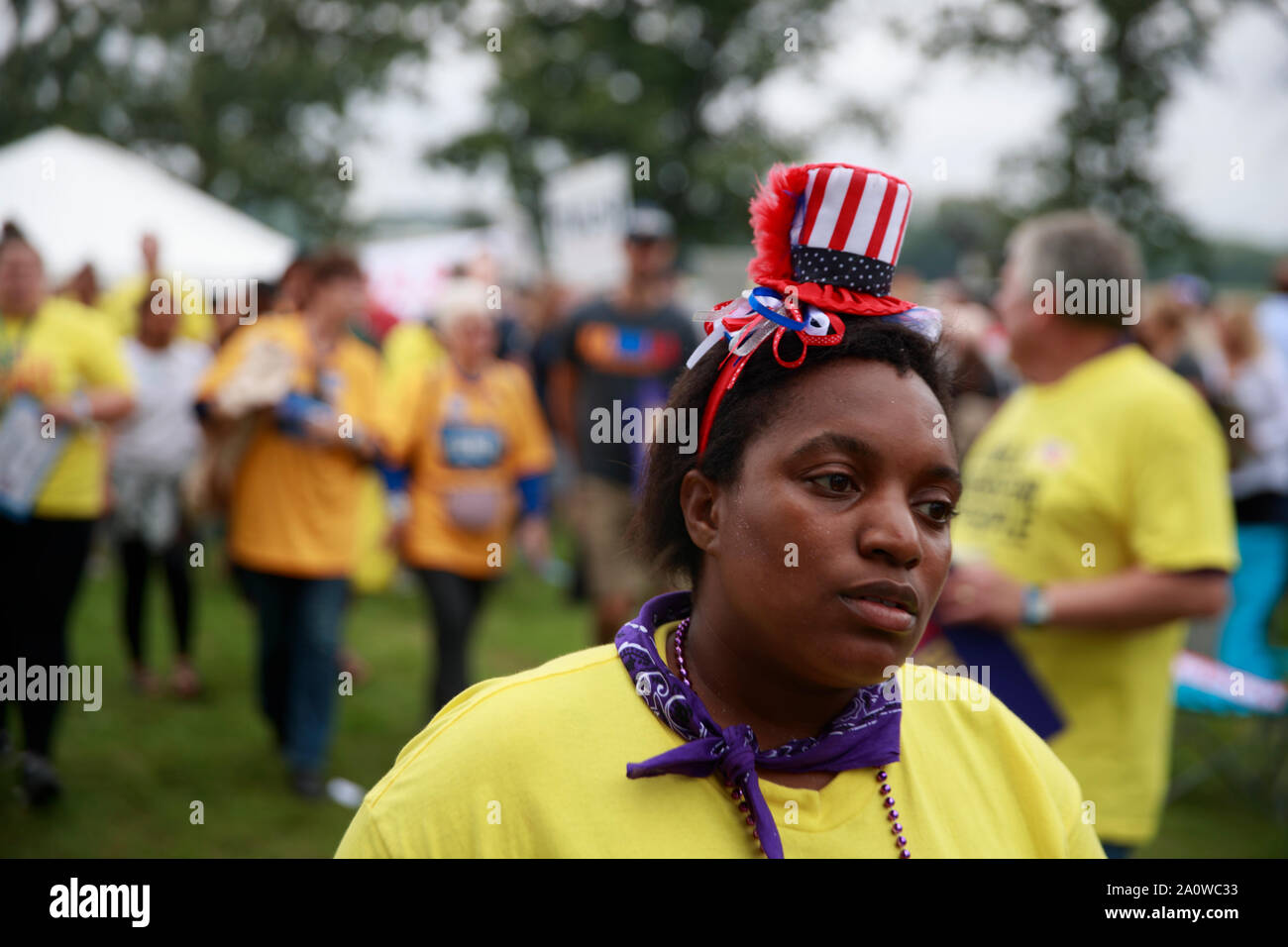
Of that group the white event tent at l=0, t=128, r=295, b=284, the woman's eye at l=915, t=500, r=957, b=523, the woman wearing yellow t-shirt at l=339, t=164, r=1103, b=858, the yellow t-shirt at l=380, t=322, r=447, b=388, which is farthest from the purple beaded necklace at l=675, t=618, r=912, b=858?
the white event tent at l=0, t=128, r=295, b=284

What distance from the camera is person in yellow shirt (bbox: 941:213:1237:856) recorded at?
3.06 meters

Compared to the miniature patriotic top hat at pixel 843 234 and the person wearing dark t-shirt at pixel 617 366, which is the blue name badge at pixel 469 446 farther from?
the miniature patriotic top hat at pixel 843 234

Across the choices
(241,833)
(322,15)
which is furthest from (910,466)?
(322,15)

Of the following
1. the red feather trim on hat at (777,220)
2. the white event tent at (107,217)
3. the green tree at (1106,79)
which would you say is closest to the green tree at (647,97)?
the green tree at (1106,79)

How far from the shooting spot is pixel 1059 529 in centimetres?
320

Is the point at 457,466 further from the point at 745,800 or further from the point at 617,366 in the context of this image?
the point at 745,800

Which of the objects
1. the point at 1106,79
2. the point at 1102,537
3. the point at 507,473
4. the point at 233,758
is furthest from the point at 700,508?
the point at 1106,79

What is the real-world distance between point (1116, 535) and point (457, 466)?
133 inches

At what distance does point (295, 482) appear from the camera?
5.70 meters

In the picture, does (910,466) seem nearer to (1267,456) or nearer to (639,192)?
(1267,456)

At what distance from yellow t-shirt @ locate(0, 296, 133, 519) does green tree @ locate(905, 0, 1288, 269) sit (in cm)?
1351

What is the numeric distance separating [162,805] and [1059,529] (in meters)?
3.89

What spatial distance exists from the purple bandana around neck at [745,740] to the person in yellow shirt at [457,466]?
13.6 ft

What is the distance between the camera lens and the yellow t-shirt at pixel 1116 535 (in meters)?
3.07
